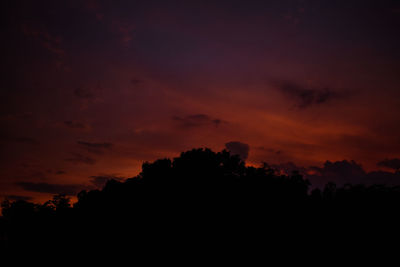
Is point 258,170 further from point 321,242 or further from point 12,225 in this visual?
point 12,225

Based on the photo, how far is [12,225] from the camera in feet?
157

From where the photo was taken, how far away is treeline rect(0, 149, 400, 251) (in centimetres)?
1916

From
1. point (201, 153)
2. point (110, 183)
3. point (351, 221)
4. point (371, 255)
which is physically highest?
point (201, 153)

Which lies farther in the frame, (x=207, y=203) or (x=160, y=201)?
(x=160, y=201)

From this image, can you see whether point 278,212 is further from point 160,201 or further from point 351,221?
point 160,201

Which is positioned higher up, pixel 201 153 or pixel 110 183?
pixel 201 153

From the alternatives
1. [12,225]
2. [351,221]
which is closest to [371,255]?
[351,221]

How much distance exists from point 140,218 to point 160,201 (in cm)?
231

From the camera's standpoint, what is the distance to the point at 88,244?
27172 millimetres

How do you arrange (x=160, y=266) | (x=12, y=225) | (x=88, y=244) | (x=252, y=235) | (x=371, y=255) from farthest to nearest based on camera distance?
(x=12, y=225)
(x=88, y=244)
(x=160, y=266)
(x=252, y=235)
(x=371, y=255)

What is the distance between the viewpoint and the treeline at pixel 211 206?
19156mm

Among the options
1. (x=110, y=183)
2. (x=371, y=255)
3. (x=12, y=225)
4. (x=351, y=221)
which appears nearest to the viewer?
(x=371, y=255)

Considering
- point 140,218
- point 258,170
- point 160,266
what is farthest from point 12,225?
point 258,170

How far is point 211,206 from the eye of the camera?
76.4 feet
